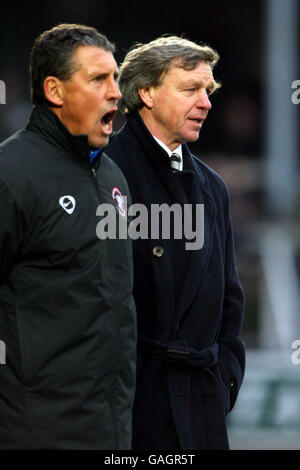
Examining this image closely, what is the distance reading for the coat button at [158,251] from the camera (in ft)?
9.41

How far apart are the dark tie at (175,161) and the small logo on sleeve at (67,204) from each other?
26.5 inches

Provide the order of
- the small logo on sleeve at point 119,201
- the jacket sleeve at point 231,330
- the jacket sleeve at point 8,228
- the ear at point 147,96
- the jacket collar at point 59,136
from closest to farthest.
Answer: the jacket sleeve at point 8,228 → the jacket collar at point 59,136 → the small logo on sleeve at point 119,201 → the ear at point 147,96 → the jacket sleeve at point 231,330

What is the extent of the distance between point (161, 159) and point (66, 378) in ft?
2.80

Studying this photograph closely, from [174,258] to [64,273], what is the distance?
0.61 m

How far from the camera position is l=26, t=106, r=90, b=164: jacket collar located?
245 centimetres

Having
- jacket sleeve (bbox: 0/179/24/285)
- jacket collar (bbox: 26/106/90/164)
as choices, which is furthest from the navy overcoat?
jacket sleeve (bbox: 0/179/24/285)

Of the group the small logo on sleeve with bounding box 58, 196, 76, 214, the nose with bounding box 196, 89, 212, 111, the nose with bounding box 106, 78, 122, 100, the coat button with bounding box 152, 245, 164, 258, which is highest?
the nose with bounding box 196, 89, 212, 111

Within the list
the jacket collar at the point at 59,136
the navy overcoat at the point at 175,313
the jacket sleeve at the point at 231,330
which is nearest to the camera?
the jacket collar at the point at 59,136

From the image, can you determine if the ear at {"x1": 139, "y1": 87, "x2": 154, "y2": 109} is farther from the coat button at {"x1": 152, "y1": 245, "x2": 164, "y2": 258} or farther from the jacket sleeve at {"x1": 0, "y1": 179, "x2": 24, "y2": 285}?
the jacket sleeve at {"x1": 0, "y1": 179, "x2": 24, "y2": 285}

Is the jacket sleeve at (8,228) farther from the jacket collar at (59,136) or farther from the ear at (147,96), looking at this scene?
the ear at (147,96)

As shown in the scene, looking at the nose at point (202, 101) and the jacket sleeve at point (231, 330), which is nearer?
the nose at point (202, 101)

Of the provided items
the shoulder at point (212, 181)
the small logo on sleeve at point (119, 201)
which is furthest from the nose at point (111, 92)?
the shoulder at point (212, 181)

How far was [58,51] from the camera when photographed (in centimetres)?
247

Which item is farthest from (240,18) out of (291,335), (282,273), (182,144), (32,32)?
(182,144)
